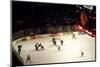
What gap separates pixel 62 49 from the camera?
2211 millimetres

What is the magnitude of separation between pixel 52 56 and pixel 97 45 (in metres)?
0.66

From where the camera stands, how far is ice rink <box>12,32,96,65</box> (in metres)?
2.08

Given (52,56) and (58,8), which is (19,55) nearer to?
(52,56)

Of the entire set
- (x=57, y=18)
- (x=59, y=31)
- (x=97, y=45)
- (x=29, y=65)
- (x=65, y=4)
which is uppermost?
(x=65, y=4)

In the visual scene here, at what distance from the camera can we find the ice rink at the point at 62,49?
6.81 ft

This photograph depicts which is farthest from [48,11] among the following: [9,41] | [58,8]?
[9,41]

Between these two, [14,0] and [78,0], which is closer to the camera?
[14,0]

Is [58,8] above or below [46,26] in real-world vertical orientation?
above

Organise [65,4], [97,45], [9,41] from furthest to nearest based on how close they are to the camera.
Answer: [97,45] < [65,4] < [9,41]

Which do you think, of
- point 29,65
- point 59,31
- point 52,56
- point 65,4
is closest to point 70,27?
point 59,31

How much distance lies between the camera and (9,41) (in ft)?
6.32

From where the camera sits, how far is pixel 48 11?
2160mm

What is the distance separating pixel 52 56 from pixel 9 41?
1.83ft

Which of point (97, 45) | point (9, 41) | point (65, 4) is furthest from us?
point (97, 45)
